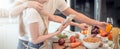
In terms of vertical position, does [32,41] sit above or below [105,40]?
above

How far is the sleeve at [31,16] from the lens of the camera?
1.36 meters

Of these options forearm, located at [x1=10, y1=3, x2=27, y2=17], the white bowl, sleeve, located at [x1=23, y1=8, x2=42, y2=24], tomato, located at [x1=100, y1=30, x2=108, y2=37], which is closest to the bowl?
the white bowl

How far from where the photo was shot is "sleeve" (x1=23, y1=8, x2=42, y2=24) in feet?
4.47

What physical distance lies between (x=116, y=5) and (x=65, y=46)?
57 centimetres

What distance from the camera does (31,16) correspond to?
4.50 feet

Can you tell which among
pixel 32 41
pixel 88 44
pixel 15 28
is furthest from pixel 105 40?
pixel 15 28

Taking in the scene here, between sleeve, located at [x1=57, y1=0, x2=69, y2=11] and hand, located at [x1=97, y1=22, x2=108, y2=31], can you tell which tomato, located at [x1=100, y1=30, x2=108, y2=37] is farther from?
sleeve, located at [x1=57, y1=0, x2=69, y2=11]

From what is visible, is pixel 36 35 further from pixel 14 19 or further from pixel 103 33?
pixel 14 19

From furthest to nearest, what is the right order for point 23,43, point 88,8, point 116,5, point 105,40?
point 88,8 < point 116,5 < point 105,40 < point 23,43

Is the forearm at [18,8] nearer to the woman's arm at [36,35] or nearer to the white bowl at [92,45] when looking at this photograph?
the woman's arm at [36,35]

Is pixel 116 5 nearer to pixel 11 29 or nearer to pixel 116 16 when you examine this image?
pixel 116 16

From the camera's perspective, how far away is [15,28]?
247 cm

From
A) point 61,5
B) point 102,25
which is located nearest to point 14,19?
point 61,5

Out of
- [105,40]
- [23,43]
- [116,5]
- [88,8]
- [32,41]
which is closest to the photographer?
[32,41]
